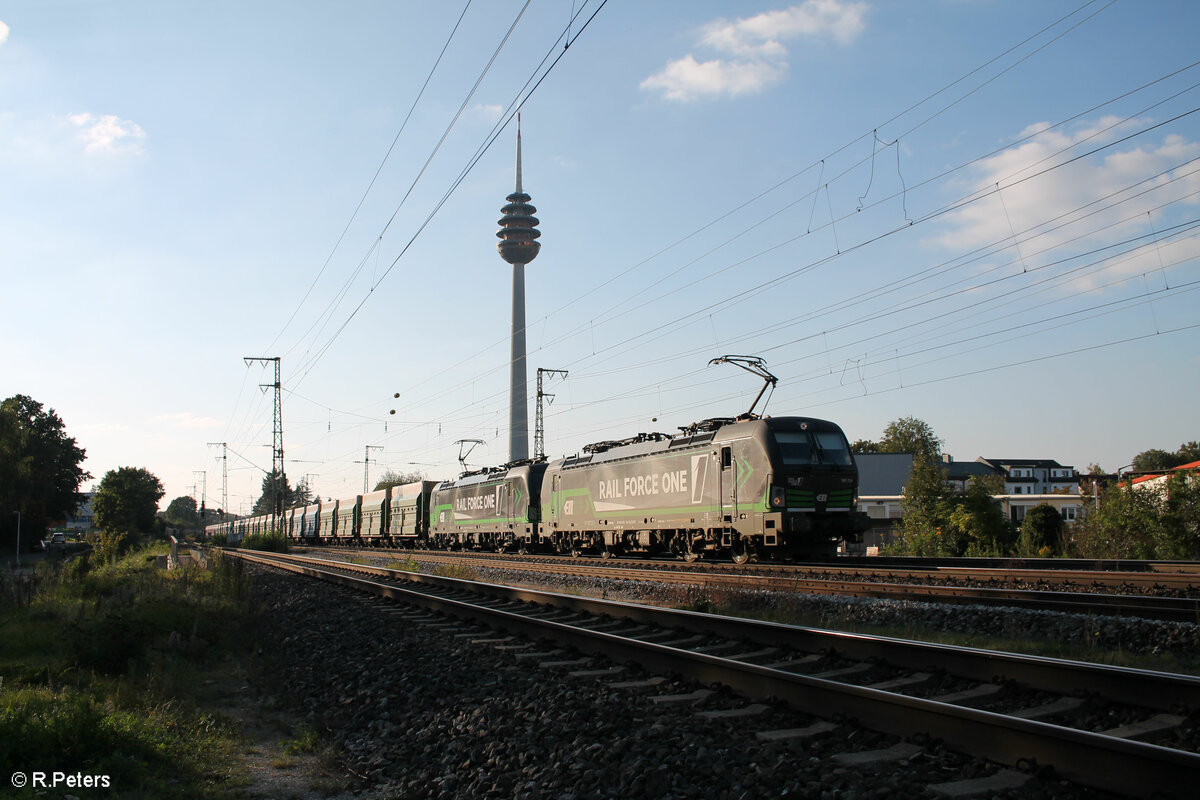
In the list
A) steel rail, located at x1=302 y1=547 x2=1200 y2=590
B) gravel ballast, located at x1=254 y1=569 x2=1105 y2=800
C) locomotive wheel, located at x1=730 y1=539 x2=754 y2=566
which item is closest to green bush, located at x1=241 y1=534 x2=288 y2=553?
steel rail, located at x1=302 y1=547 x2=1200 y2=590

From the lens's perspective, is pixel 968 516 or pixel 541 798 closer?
pixel 541 798

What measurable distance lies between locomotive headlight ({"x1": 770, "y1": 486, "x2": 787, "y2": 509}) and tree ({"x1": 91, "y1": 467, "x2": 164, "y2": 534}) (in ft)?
267

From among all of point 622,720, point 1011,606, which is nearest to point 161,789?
point 622,720

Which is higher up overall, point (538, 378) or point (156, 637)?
point (538, 378)

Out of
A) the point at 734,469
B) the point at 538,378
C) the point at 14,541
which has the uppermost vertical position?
the point at 538,378

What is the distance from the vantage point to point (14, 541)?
6450 cm

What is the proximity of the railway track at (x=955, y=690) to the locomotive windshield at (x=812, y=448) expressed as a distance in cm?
921

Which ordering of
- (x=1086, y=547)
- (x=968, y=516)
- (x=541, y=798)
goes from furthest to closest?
(x=968, y=516) → (x=1086, y=547) → (x=541, y=798)

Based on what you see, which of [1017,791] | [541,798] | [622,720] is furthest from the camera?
[622,720]

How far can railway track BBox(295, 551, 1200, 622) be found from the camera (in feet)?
32.9

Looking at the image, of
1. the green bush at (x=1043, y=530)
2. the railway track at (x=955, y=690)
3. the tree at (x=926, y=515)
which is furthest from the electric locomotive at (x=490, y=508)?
the railway track at (x=955, y=690)

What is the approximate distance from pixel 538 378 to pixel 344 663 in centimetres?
3985

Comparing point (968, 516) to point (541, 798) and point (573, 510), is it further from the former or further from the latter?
point (541, 798)

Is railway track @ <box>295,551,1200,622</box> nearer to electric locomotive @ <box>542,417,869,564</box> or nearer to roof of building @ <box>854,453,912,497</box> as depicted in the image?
electric locomotive @ <box>542,417,869,564</box>
